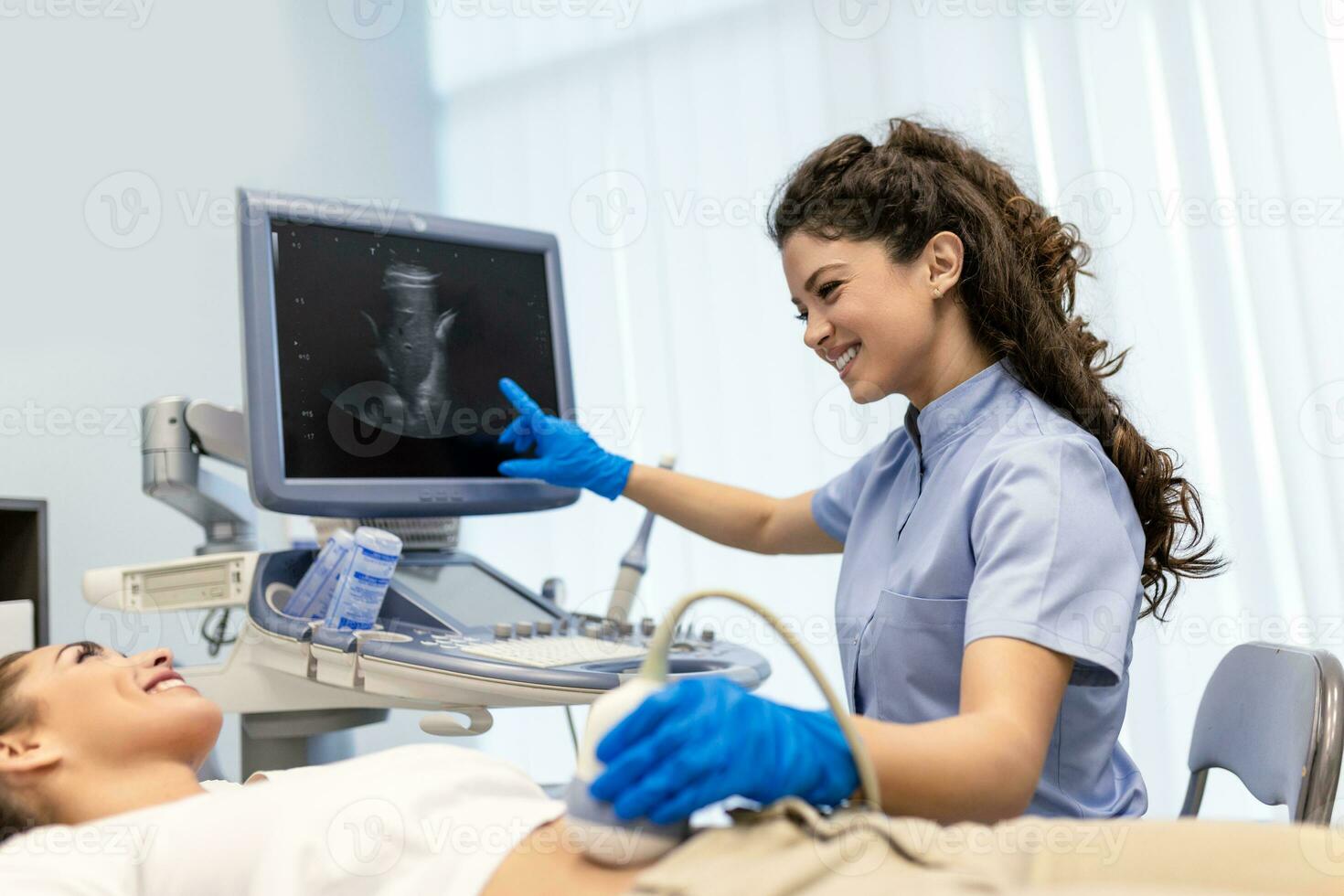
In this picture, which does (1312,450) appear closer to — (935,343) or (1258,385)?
(1258,385)

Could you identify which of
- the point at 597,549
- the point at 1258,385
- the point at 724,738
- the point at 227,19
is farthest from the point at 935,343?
the point at 227,19

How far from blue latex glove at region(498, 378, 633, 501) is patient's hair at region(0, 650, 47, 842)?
0.73 m

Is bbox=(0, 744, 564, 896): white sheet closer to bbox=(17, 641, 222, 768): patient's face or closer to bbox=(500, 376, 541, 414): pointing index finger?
bbox=(17, 641, 222, 768): patient's face

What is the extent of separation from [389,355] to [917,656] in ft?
3.02

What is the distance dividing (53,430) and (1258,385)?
8.46 ft

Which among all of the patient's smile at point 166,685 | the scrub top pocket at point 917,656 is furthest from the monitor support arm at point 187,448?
the scrub top pocket at point 917,656

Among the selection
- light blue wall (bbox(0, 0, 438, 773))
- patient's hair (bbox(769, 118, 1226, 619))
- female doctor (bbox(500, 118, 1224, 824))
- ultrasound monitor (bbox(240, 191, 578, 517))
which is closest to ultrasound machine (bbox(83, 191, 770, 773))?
ultrasound monitor (bbox(240, 191, 578, 517))

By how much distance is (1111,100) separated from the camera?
8.09ft

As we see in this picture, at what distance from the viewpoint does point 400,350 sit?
169cm

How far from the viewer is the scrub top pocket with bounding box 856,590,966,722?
3.89ft

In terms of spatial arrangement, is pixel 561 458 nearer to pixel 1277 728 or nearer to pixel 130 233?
pixel 1277 728

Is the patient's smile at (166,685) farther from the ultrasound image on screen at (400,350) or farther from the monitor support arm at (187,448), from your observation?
the monitor support arm at (187,448)

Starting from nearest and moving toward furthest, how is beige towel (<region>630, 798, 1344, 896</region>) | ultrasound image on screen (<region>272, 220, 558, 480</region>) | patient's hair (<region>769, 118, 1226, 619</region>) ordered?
beige towel (<region>630, 798, 1344, 896</region>), patient's hair (<region>769, 118, 1226, 619</region>), ultrasound image on screen (<region>272, 220, 558, 480</region>)

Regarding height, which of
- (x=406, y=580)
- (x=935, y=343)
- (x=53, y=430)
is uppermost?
(x=53, y=430)
